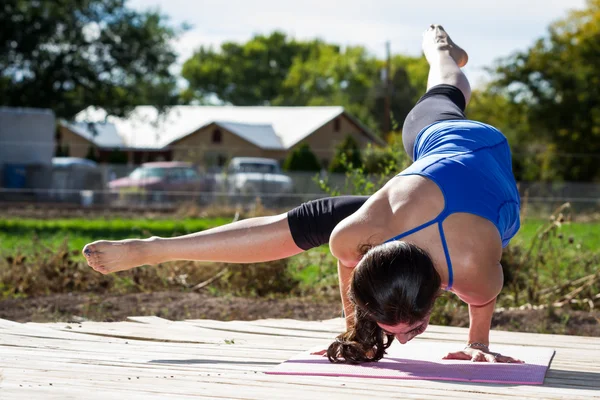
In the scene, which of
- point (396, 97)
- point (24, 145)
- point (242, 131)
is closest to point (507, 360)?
point (24, 145)

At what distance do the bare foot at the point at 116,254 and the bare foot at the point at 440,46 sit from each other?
189 cm

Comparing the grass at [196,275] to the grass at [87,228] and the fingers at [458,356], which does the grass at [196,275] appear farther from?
the grass at [87,228]

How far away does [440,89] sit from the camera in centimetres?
438

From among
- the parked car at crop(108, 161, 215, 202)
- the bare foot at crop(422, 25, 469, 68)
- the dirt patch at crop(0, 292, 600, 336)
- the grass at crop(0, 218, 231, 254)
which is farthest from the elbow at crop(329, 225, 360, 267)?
the parked car at crop(108, 161, 215, 202)

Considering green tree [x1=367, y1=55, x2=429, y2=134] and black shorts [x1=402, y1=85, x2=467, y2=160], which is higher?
green tree [x1=367, y1=55, x2=429, y2=134]

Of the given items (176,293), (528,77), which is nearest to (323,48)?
(528,77)

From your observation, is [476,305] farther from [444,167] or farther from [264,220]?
[264,220]

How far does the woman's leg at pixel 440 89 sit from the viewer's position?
4.08 m

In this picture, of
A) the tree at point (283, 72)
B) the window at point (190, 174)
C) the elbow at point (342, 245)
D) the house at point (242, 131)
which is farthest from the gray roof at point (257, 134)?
the elbow at point (342, 245)

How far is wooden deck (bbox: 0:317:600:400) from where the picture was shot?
309 centimetres

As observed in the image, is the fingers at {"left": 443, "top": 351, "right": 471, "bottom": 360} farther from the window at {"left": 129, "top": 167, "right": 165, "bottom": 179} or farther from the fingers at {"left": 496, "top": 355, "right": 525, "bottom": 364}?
the window at {"left": 129, "top": 167, "right": 165, "bottom": 179}

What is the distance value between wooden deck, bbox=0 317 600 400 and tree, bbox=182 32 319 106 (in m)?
85.5

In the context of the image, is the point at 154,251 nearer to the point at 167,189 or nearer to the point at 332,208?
the point at 332,208

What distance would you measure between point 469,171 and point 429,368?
846mm
